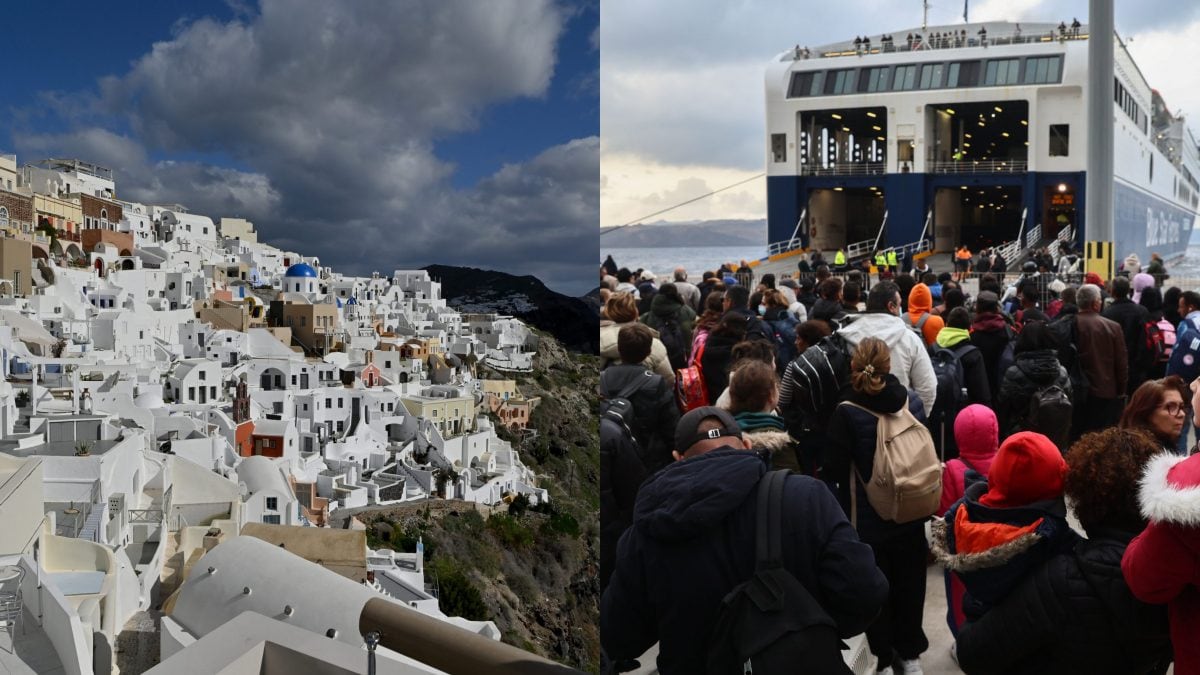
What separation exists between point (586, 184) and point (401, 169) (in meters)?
0.51

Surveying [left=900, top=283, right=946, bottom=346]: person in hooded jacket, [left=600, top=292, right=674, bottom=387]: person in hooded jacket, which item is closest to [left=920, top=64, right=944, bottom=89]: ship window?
[left=900, top=283, right=946, bottom=346]: person in hooded jacket

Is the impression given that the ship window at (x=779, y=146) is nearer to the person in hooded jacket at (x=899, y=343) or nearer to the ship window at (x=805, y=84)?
the ship window at (x=805, y=84)

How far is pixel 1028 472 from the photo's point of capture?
2006mm

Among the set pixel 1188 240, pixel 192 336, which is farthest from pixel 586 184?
pixel 1188 240

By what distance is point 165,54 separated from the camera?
2574 millimetres

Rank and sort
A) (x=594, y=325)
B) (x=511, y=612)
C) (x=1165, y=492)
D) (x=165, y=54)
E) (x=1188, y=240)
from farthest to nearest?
(x=1188, y=240)
(x=594, y=325)
(x=511, y=612)
(x=165, y=54)
(x=1165, y=492)

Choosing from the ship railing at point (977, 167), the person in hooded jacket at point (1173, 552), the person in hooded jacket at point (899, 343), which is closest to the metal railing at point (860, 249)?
the ship railing at point (977, 167)

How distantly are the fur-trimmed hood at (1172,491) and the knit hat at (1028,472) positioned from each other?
10.3 inches

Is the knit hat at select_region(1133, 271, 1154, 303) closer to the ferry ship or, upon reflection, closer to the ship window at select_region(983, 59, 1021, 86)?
the ferry ship

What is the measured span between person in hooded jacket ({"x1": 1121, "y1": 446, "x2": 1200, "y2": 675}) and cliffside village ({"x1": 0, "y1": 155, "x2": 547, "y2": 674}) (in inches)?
50.7

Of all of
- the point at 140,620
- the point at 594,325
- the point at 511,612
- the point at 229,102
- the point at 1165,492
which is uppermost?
the point at 229,102

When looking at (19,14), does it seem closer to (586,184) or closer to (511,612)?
(586,184)

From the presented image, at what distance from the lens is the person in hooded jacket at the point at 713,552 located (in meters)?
1.62

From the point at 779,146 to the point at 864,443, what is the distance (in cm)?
1817
